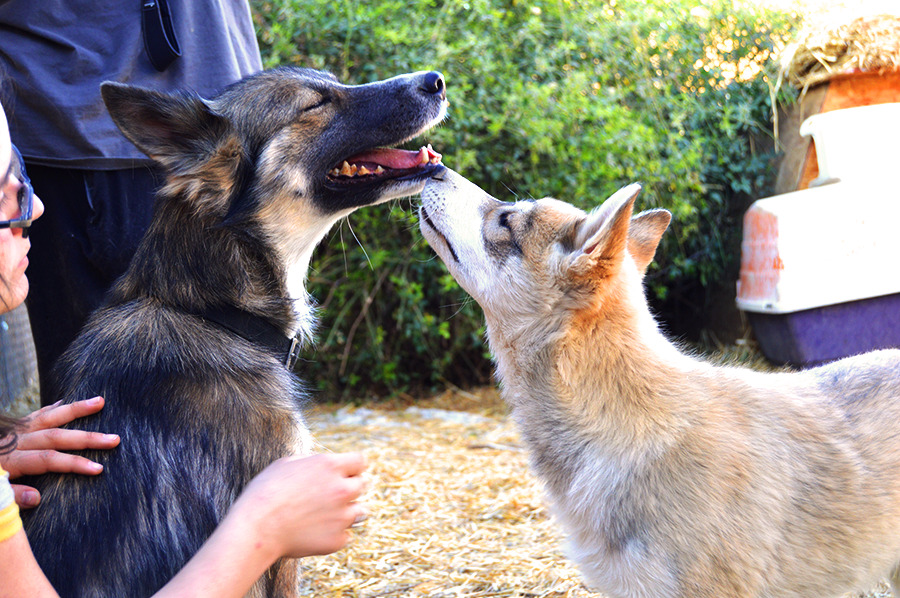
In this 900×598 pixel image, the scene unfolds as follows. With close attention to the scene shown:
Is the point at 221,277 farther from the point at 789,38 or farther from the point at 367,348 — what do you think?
the point at 789,38

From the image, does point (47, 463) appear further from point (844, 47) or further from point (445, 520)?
point (844, 47)

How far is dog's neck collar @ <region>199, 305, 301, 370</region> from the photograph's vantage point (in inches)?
88.6

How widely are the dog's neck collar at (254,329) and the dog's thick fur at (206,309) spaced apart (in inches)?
0.7

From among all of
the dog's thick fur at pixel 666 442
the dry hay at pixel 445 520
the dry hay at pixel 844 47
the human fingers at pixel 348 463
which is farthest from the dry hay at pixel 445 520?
the dry hay at pixel 844 47

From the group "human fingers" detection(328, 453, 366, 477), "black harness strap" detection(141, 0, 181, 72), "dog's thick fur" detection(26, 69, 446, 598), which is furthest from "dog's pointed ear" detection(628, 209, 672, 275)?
"black harness strap" detection(141, 0, 181, 72)

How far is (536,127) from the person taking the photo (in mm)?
4984

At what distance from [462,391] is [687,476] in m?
4.04

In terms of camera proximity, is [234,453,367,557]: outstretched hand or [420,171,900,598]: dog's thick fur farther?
[420,171,900,598]: dog's thick fur

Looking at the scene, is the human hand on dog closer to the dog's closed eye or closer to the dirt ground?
the dirt ground

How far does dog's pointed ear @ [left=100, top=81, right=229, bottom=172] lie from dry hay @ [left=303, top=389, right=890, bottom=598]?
1249 millimetres

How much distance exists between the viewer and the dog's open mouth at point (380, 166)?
106 inches

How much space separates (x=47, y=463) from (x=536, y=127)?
380 cm

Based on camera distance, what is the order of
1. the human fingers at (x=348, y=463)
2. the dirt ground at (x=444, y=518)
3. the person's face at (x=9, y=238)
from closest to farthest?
1. the person's face at (x=9, y=238)
2. the human fingers at (x=348, y=463)
3. the dirt ground at (x=444, y=518)

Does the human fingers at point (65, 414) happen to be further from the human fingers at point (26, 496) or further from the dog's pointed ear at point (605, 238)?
the dog's pointed ear at point (605, 238)
